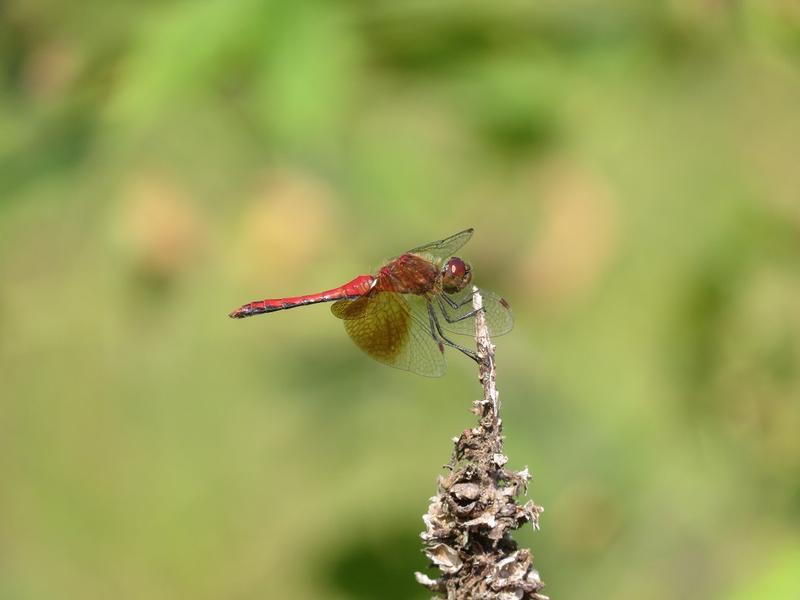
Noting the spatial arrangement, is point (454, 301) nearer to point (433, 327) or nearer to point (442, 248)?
point (433, 327)

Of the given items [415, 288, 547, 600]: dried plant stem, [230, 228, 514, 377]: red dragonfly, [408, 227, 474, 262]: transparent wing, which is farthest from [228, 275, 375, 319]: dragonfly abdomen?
[415, 288, 547, 600]: dried plant stem

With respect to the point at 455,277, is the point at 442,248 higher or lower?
higher

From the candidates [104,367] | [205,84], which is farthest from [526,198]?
[104,367]

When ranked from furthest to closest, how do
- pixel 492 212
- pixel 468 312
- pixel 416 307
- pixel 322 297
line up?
1. pixel 492 212
2. pixel 322 297
3. pixel 416 307
4. pixel 468 312

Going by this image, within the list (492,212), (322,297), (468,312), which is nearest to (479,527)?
(468,312)

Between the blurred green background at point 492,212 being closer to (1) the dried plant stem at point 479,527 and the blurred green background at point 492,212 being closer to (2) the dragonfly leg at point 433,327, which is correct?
(2) the dragonfly leg at point 433,327

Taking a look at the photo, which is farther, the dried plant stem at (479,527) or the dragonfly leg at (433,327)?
the dragonfly leg at (433,327)

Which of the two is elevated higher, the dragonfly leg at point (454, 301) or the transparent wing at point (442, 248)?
the transparent wing at point (442, 248)

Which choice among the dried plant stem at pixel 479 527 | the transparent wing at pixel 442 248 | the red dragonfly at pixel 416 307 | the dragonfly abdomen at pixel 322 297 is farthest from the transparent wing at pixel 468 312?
the dried plant stem at pixel 479 527
